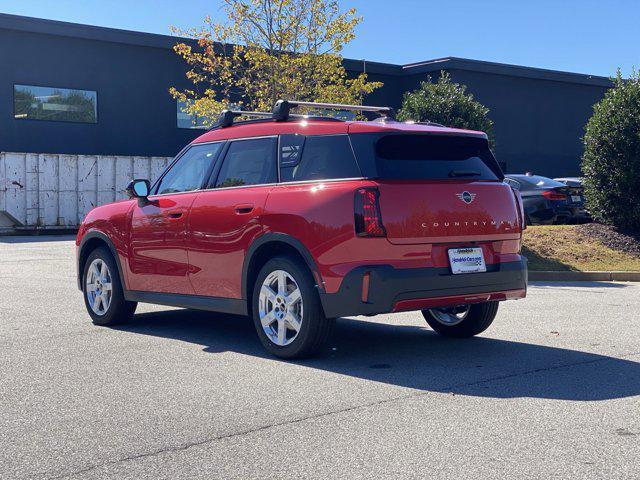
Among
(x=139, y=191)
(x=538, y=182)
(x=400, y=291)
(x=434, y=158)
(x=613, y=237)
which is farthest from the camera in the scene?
(x=538, y=182)

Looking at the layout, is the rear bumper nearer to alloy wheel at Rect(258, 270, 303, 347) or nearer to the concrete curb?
alloy wheel at Rect(258, 270, 303, 347)

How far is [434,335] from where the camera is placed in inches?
326

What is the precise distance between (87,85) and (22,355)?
26.3 metres

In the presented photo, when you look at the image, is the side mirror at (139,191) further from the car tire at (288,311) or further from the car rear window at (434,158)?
the car rear window at (434,158)

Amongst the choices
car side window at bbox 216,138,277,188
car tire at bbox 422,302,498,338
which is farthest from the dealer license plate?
car side window at bbox 216,138,277,188

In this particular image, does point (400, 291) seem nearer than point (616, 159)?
Yes

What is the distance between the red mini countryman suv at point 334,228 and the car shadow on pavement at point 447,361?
369 millimetres

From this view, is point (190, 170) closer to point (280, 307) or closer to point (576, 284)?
point (280, 307)

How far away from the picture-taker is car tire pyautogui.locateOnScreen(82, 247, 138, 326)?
884 cm

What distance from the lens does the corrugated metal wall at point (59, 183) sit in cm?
2864

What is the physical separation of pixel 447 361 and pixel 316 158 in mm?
1918

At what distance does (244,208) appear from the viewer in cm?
727

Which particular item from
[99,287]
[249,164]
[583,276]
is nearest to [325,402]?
[249,164]

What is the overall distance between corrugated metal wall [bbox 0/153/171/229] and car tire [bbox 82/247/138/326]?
68.1 feet
